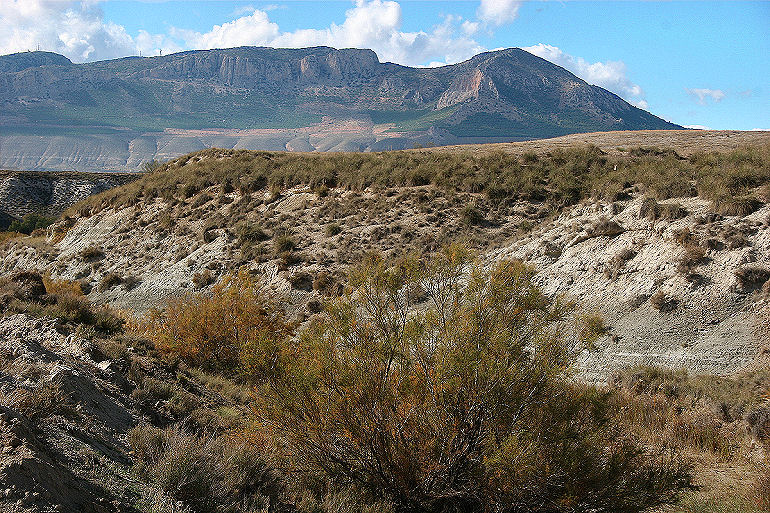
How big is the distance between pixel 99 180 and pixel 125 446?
212 feet

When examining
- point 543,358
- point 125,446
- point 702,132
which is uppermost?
point 702,132

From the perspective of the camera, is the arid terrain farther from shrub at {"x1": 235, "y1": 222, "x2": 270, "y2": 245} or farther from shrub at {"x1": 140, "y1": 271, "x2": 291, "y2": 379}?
shrub at {"x1": 140, "y1": 271, "x2": 291, "y2": 379}

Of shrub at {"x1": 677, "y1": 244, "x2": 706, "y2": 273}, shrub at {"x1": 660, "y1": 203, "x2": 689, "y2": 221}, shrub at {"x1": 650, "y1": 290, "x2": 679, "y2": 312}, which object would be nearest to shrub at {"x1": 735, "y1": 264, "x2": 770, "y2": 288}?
shrub at {"x1": 677, "y1": 244, "x2": 706, "y2": 273}

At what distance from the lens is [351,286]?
752 centimetres

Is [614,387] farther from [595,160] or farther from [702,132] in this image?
[702,132]

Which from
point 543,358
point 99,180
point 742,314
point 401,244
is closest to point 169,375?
point 543,358

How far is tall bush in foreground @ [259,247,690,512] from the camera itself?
6109 millimetres

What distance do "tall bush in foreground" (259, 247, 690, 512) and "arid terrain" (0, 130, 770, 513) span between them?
31 cm

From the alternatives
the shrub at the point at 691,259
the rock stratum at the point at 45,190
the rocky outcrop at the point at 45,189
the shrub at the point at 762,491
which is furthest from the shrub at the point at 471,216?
the rocky outcrop at the point at 45,189

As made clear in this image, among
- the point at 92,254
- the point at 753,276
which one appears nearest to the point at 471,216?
the point at 753,276

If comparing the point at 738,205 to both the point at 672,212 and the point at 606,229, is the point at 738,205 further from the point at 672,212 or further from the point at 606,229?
the point at 606,229

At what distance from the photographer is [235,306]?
581 inches

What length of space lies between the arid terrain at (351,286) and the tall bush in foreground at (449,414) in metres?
0.31

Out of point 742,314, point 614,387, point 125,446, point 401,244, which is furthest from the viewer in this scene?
point 401,244
